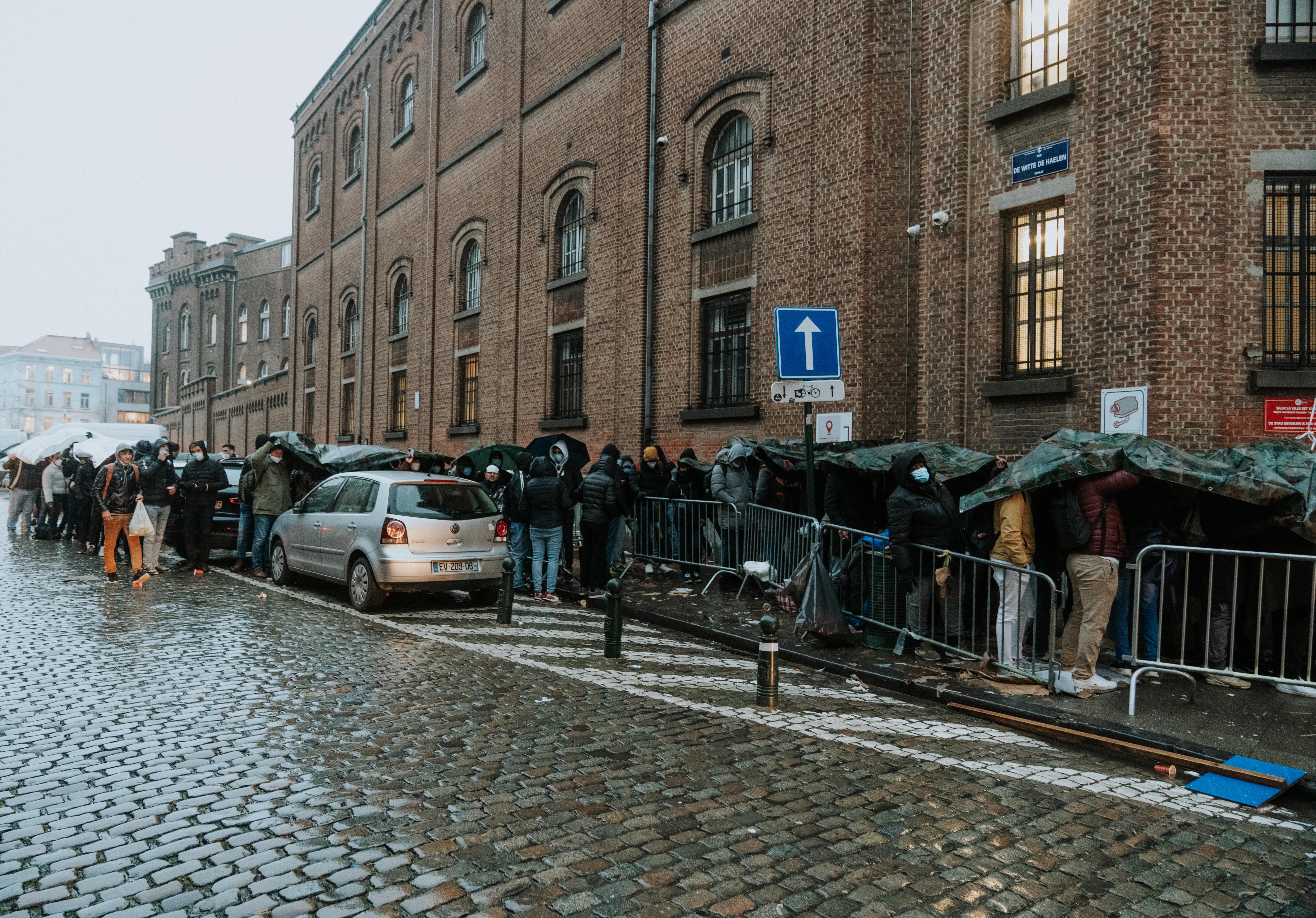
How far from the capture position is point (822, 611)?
8.48m

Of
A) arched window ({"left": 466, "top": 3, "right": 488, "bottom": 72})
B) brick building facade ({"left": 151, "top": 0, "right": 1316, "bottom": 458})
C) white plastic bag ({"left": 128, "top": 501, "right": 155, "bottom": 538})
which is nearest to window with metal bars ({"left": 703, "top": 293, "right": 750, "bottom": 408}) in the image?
Result: brick building facade ({"left": 151, "top": 0, "right": 1316, "bottom": 458})

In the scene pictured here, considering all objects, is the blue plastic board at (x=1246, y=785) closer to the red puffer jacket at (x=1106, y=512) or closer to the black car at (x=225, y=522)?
the red puffer jacket at (x=1106, y=512)

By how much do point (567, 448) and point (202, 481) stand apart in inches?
214

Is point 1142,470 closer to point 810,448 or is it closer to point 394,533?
point 810,448

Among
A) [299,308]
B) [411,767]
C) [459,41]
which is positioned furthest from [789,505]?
[299,308]

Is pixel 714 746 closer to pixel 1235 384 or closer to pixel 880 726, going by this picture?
pixel 880 726

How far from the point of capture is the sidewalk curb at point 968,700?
5.72 metres

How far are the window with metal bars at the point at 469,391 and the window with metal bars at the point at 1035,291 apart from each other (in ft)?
50.0

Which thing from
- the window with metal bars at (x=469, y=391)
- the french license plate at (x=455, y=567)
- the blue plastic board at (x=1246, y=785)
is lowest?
the blue plastic board at (x=1246, y=785)

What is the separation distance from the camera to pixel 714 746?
5625 millimetres

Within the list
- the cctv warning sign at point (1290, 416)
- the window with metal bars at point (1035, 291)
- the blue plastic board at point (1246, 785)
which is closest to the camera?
the blue plastic board at point (1246, 785)

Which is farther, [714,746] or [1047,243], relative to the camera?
[1047,243]

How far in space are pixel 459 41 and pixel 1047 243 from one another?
1960 cm

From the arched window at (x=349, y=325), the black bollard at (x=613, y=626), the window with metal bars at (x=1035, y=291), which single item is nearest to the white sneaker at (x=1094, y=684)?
the black bollard at (x=613, y=626)
